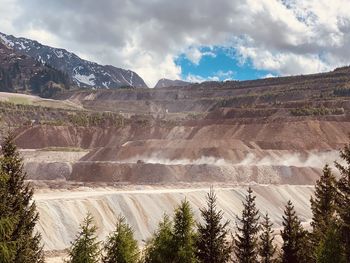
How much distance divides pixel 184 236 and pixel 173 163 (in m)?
77.5

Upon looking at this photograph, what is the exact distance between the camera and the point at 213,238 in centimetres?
2067

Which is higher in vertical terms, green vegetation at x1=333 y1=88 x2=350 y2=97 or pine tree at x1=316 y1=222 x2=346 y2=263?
green vegetation at x1=333 y1=88 x2=350 y2=97

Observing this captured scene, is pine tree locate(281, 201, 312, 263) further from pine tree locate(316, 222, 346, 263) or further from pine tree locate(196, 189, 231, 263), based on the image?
pine tree locate(196, 189, 231, 263)

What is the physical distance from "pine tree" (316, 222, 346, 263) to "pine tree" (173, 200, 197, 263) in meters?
5.51

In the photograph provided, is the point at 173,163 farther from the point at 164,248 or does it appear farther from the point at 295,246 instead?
the point at 164,248

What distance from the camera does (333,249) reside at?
20.2 metres

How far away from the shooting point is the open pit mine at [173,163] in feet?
165

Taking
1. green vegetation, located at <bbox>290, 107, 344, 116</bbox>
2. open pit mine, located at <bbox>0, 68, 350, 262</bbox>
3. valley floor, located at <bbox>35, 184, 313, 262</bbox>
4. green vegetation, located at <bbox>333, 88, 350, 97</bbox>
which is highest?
green vegetation, located at <bbox>333, 88, 350, 97</bbox>

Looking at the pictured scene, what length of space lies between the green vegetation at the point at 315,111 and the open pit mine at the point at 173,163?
0.87ft

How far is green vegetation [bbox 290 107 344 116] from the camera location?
422ft

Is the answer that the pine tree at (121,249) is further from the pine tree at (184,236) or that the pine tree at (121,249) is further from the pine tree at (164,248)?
the pine tree at (184,236)

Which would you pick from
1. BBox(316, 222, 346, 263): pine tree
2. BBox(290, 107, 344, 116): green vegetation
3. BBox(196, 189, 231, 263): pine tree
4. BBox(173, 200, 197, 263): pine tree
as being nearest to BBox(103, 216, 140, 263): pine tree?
BBox(173, 200, 197, 263): pine tree

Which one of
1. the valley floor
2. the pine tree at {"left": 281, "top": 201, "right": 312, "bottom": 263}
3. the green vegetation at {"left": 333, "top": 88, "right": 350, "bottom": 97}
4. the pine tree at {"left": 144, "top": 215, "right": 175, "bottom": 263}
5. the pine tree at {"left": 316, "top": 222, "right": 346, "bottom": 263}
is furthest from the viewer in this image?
the green vegetation at {"left": 333, "top": 88, "right": 350, "bottom": 97}

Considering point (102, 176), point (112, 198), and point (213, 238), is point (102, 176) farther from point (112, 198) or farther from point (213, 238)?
point (213, 238)
